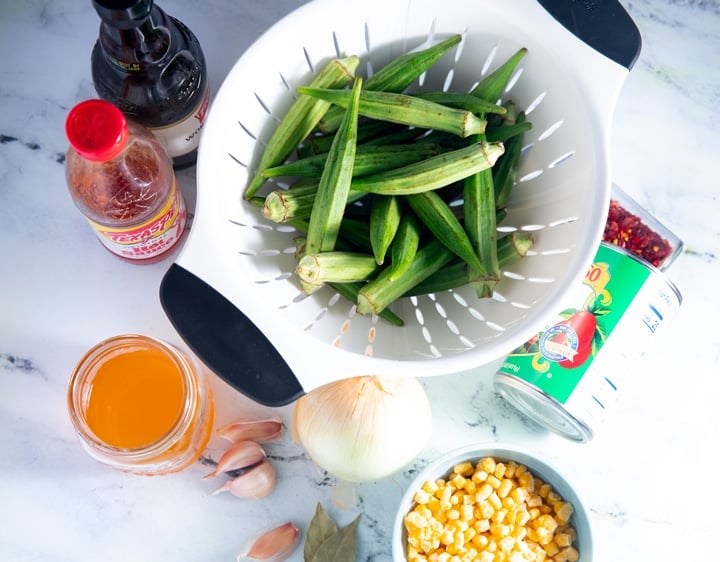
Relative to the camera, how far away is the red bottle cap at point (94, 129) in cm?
83

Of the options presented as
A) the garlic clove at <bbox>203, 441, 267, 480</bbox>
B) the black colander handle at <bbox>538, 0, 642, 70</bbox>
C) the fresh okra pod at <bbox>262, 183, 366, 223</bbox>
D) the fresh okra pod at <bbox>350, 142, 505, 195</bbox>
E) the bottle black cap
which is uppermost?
the black colander handle at <bbox>538, 0, 642, 70</bbox>

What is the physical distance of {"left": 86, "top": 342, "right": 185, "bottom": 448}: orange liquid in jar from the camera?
1.12m

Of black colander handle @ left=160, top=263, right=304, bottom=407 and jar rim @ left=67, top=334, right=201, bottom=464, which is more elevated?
black colander handle @ left=160, top=263, right=304, bottom=407

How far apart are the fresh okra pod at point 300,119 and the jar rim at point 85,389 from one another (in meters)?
0.25

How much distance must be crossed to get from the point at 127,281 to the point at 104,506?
338mm

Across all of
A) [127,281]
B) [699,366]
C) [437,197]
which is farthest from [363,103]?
[699,366]

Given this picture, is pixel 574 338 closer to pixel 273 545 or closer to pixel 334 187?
pixel 334 187

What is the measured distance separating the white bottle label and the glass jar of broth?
0.27m

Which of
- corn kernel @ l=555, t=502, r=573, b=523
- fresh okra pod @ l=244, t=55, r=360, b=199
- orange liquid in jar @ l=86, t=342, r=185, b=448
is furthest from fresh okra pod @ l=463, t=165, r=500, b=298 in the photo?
orange liquid in jar @ l=86, t=342, r=185, b=448

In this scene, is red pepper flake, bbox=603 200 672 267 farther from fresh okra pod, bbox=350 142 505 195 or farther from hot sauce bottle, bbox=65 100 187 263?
hot sauce bottle, bbox=65 100 187 263

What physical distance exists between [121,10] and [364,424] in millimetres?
609

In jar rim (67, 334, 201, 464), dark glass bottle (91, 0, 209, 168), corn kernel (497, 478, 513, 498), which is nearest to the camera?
dark glass bottle (91, 0, 209, 168)

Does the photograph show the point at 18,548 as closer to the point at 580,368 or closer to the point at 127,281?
the point at 127,281

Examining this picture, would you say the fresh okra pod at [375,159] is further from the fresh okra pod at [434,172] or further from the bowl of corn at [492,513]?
the bowl of corn at [492,513]
